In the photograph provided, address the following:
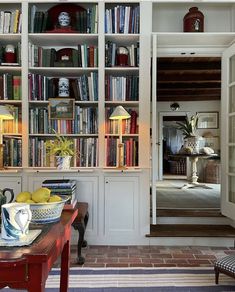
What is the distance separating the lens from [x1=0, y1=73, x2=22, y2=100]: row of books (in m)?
3.80

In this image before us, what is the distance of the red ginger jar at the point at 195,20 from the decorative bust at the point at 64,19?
146cm

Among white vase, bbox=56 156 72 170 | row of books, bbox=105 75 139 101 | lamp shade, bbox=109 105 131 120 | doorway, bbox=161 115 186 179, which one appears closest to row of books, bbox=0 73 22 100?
white vase, bbox=56 156 72 170

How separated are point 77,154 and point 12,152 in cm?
77

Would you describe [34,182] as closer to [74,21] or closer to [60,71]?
[60,71]

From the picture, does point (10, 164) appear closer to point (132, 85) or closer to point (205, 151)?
point (132, 85)

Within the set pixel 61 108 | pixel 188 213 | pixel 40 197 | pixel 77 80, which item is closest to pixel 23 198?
pixel 40 197

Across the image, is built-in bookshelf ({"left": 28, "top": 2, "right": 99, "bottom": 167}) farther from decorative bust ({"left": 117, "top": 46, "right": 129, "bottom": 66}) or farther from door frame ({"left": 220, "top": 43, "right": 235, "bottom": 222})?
door frame ({"left": 220, "top": 43, "right": 235, "bottom": 222})

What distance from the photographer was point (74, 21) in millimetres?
3834

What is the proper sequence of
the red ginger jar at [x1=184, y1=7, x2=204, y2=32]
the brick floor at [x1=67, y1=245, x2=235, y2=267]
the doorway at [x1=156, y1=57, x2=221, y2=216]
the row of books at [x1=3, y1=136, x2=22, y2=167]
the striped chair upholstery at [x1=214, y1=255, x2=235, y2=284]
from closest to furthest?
the striped chair upholstery at [x1=214, y1=255, x2=235, y2=284], the brick floor at [x1=67, y1=245, x2=235, y2=267], the row of books at [x1=3, y1=136, x2=22, y2=167], the red ginger jar at [x1=184, y1=7, x2=204, y2=32], the doorway at [x1=156, y1=57, x2=221, y2=216]

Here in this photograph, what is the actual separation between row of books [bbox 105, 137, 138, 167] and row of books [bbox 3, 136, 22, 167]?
3.43 feet

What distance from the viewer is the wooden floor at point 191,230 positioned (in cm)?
376

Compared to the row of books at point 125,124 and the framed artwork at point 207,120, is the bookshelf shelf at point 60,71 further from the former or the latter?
the framed artwork at point 207,120

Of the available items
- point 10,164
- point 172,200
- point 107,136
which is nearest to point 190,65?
point 172,200

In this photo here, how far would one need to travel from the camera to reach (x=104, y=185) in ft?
12.4
